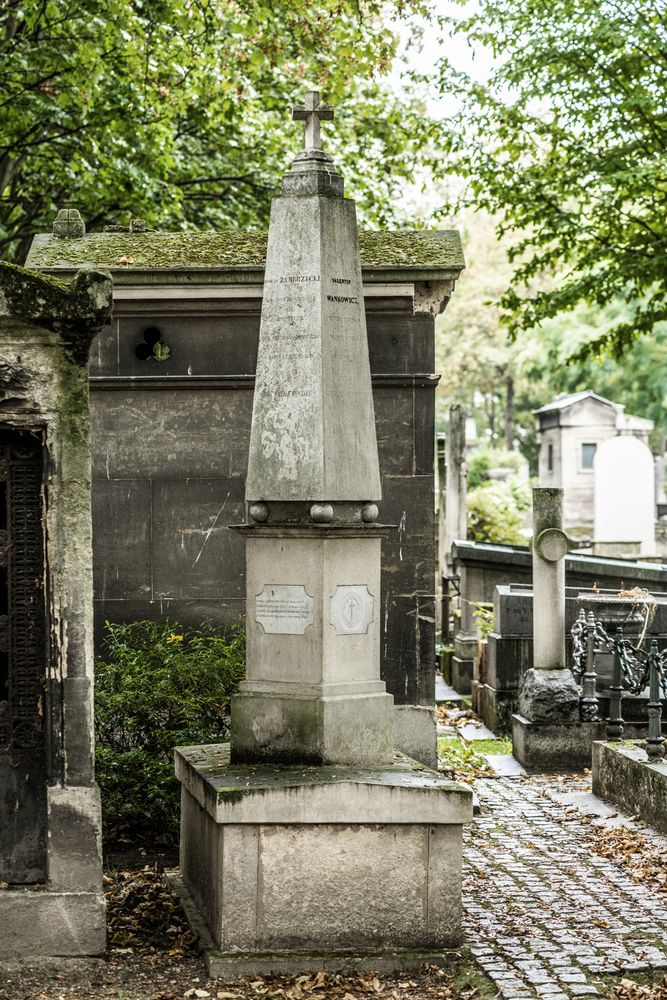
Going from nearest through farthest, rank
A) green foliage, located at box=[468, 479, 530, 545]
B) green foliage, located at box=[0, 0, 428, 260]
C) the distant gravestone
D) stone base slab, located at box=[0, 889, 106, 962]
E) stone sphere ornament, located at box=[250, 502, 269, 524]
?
stone base slab, located at box=[0, 889, 106, 962], stone sphere ornament, located at box=[250, 502, 269, 524], green foliage, located at box=[0, 0, 428, 260], green foliage, located at box=[468, 479, 530, 545], the distant gravestone

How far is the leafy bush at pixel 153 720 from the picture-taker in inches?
295

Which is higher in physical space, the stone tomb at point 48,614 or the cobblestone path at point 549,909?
the stone tomb at point 48,614

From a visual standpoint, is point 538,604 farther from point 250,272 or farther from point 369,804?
point 369,804

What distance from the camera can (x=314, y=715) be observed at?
6270 mm

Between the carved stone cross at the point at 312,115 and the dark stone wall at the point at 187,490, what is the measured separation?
2.31 meters

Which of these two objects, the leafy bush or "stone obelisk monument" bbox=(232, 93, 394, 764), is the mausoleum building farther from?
"stone obelisk monument" bbox=(232, 93, 394, 764)

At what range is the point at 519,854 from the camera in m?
8.23

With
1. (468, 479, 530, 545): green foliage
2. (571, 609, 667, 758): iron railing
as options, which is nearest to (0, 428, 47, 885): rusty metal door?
(571, 609, 667, 758): iron railing

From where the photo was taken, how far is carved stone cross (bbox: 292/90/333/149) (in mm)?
6895

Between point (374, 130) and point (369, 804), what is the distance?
16.0m

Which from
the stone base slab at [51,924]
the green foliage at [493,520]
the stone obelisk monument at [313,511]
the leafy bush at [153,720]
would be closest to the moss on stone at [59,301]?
the stone obelisk monument at [313,511]

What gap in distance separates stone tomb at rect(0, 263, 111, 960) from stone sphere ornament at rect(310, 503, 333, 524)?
43.9 inches

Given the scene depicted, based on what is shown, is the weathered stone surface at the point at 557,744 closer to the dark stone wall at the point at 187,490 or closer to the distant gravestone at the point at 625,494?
the dark stone wall at the point at 187,490

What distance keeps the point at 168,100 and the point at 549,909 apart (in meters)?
12.8
